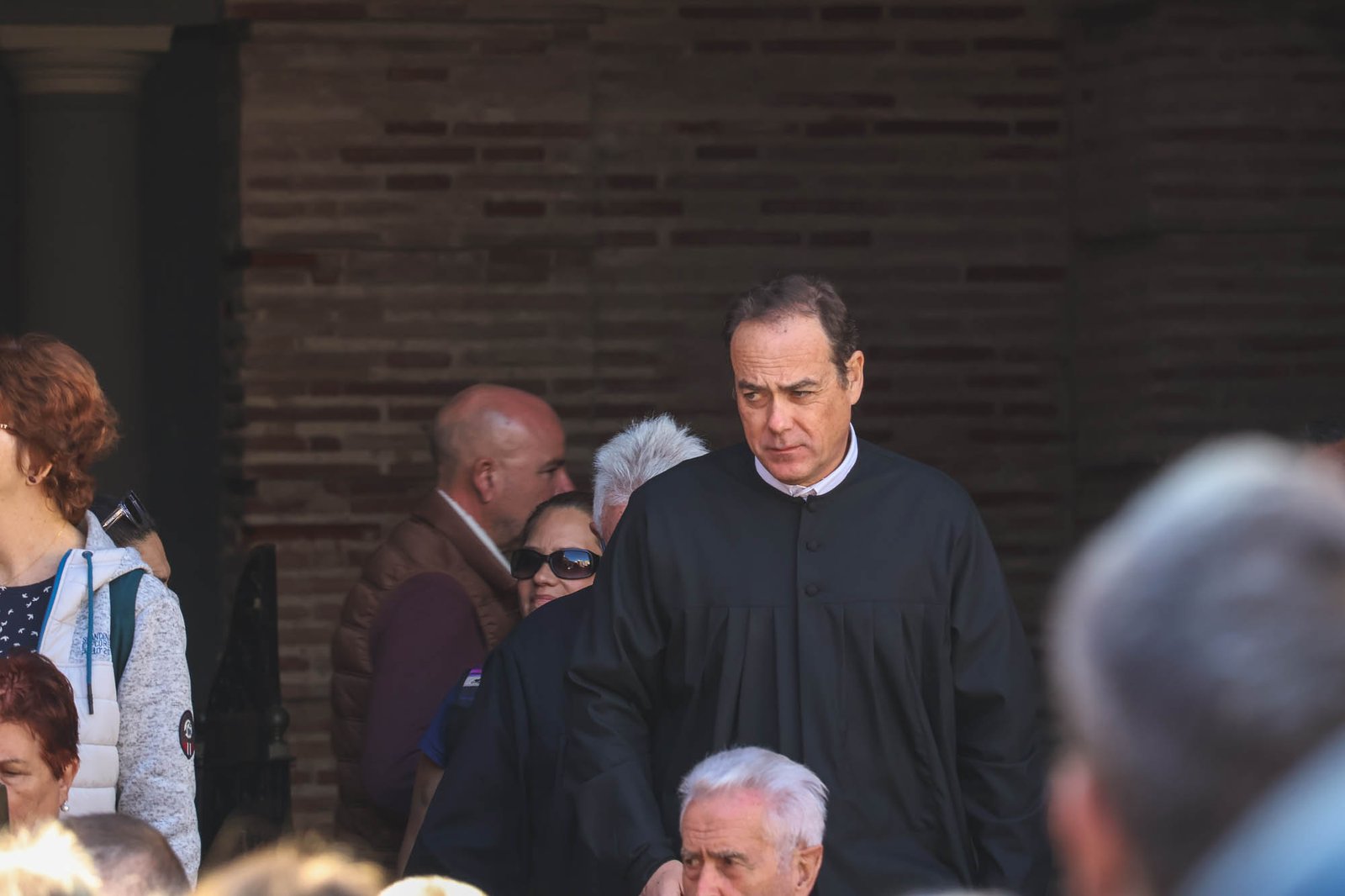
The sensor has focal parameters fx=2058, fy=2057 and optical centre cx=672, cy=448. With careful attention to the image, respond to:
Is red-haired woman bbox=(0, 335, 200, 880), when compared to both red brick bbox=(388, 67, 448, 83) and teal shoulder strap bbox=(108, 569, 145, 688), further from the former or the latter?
red brick bbox=(388, 67, 448, 83)

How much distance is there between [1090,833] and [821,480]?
2.41 m

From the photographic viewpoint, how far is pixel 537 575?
415cm

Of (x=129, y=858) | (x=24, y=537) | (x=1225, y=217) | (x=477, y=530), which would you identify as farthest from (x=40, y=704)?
(x=1225, y=217)

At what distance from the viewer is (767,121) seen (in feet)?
21.6

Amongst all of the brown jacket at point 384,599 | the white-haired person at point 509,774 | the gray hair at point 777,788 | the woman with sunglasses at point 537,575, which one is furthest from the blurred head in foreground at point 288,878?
the brown jacket at point 384,599

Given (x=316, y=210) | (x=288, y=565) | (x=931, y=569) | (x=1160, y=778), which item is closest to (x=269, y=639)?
(x=288, y=565)

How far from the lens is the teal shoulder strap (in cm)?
327

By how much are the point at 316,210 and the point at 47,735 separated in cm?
358

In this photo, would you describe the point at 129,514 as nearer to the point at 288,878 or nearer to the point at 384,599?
the point at 384,599

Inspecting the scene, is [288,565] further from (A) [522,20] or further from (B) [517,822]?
(B) [517,822]

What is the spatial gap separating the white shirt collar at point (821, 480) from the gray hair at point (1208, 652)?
241 centimetres

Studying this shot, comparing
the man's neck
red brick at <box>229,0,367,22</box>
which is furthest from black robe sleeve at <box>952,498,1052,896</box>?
red brick at <box>229,0,367,22</box>

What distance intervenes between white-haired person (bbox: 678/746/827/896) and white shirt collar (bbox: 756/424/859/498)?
1.50 feet

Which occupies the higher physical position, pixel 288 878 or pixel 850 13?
pixel 850 13
